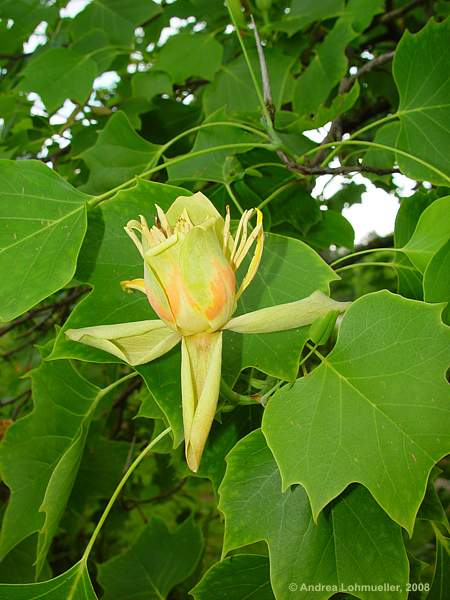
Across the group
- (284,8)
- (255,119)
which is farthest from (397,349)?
(284,8)

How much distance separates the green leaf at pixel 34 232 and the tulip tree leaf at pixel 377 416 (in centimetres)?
36

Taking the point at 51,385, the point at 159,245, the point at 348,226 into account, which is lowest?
the point at 348,226

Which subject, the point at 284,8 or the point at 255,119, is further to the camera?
the point at 284,8

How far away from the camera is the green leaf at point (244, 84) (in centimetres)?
160

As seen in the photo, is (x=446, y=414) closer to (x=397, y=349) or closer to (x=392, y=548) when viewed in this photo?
(x=397, y=349)

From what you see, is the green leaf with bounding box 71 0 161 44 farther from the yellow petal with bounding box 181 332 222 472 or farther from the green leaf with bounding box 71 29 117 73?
the yellow petal with bounding box 181 332 222 472

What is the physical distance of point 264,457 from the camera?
2.81 feet

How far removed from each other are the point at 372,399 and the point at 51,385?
2.15 feet

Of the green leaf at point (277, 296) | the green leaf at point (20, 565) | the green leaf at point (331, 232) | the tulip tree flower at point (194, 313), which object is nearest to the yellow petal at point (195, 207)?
the tulip tree flower at point (194, 313)

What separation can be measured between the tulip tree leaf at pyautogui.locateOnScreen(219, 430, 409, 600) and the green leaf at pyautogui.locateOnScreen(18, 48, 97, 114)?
3.80ft

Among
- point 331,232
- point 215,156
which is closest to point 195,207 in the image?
point 215,156

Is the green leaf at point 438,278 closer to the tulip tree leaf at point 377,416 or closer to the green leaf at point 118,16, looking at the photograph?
the tulip tree leaf at point 377,416

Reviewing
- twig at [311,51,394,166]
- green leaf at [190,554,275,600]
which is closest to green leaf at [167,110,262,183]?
twig at [311,51,394,166]

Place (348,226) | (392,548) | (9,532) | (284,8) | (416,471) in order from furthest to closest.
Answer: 1. (284,8)
2. (348,226)
3. (9,532)
4. (392,548)
5. (416,471)
